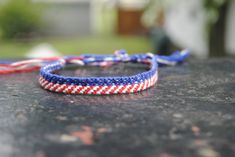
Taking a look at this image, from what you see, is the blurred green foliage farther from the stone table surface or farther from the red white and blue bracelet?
the stone table surface

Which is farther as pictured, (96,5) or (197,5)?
(96,5)

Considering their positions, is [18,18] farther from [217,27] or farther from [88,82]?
[88,82]

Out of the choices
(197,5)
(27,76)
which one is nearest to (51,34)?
(197,5)

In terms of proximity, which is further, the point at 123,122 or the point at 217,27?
the point at 217,27

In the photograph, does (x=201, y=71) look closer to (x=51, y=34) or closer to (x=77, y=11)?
(x=51, y=34)

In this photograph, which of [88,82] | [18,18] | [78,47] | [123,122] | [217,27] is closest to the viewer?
[123,122]

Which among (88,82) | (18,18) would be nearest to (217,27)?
(88,82)

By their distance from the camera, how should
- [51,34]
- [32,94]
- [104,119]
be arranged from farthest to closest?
[51,34]
[32,94]
[104,119]

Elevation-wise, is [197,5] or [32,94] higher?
[197,5]
